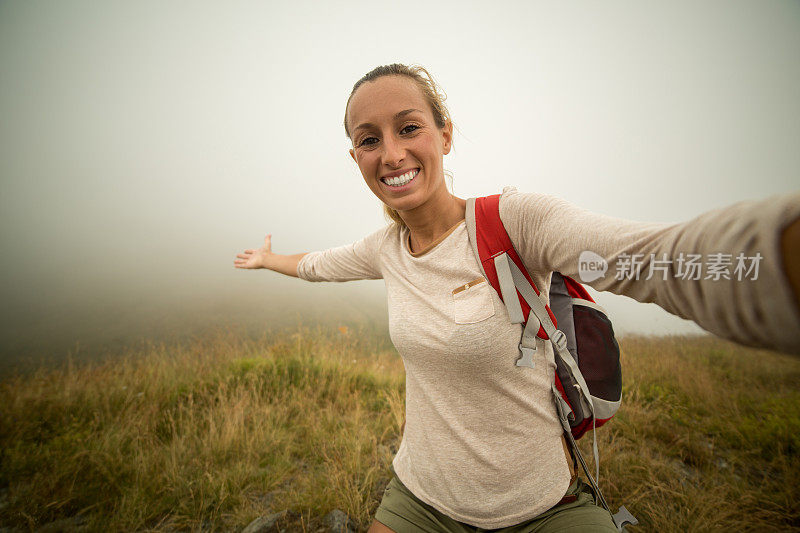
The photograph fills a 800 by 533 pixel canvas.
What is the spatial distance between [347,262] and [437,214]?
0.84 meters

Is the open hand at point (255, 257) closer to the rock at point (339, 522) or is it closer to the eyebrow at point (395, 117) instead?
the eyebrow at point (395, 117)

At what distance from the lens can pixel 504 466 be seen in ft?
3.96

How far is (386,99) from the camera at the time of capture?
4.25 feet

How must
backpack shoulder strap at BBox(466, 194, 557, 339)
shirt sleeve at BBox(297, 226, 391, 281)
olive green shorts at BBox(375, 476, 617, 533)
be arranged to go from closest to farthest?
1. backpack shoulder strap at BBox(466, 194, 557, 339)
2. olive green shorts at BBox(375, 476, 617, 533)
3. shirt sleeve at BBox(297, 226, 391, 281)

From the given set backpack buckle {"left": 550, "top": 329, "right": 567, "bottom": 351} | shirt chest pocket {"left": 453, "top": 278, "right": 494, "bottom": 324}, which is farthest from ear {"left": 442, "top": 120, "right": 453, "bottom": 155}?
backpack buckle {"left": 550, "top": 329, "right": 567, "bottom": 351}

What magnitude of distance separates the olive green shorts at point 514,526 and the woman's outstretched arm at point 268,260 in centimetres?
167

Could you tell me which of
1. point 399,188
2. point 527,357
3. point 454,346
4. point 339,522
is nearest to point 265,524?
point 339,522

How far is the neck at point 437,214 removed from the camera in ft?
4.53

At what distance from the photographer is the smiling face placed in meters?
1.31

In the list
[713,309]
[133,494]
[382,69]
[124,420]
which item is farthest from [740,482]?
[124,420]

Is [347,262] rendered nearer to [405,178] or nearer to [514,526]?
[405,178]

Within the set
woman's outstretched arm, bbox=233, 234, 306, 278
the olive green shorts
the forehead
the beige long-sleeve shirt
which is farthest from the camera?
woman's outstretched arm, bbox=233, 234, 306, 278

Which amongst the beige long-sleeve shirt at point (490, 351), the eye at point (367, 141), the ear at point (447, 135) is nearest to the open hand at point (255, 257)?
the beige long-sleeve shirt at point (490, 351)

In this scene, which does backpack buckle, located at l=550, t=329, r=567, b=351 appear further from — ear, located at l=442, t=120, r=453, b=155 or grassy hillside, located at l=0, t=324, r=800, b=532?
grassy hillside, located at l=0, t=324, r=800, b=532
